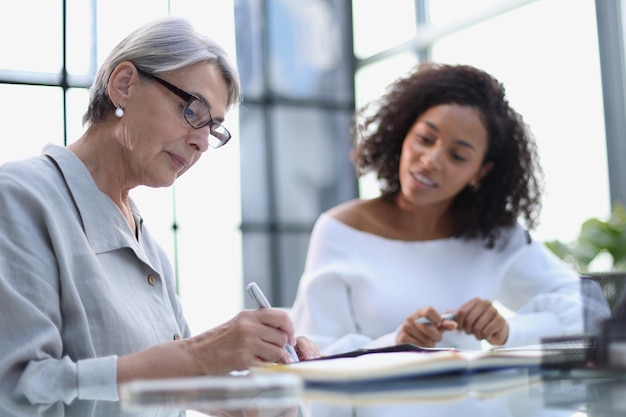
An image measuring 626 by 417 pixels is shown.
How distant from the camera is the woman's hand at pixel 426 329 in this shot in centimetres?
191

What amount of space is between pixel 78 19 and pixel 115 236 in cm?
352

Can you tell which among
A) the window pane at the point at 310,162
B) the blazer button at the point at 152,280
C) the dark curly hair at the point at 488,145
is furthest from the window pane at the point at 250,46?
the blazer button at the point at 152,280

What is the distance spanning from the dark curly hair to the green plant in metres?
1.18

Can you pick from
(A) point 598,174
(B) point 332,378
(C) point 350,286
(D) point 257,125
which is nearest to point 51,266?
(B) point 332,378

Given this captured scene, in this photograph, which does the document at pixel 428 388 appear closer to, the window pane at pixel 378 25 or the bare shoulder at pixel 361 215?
the bare shoulder at pixel 361 215

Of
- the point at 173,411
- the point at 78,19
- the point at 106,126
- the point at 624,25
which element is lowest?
the point at 173,411

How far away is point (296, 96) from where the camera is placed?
551 cm

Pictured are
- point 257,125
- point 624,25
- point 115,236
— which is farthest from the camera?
point 257,125

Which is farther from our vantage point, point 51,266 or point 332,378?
point 51,266

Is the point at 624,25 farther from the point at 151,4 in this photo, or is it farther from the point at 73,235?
the point at 73,235

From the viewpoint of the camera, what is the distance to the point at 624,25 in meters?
4.18

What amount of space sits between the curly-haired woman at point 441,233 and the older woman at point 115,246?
0.73m

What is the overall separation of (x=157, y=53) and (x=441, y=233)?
1299 millimetres

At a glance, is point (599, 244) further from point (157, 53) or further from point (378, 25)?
point (157, 53)
